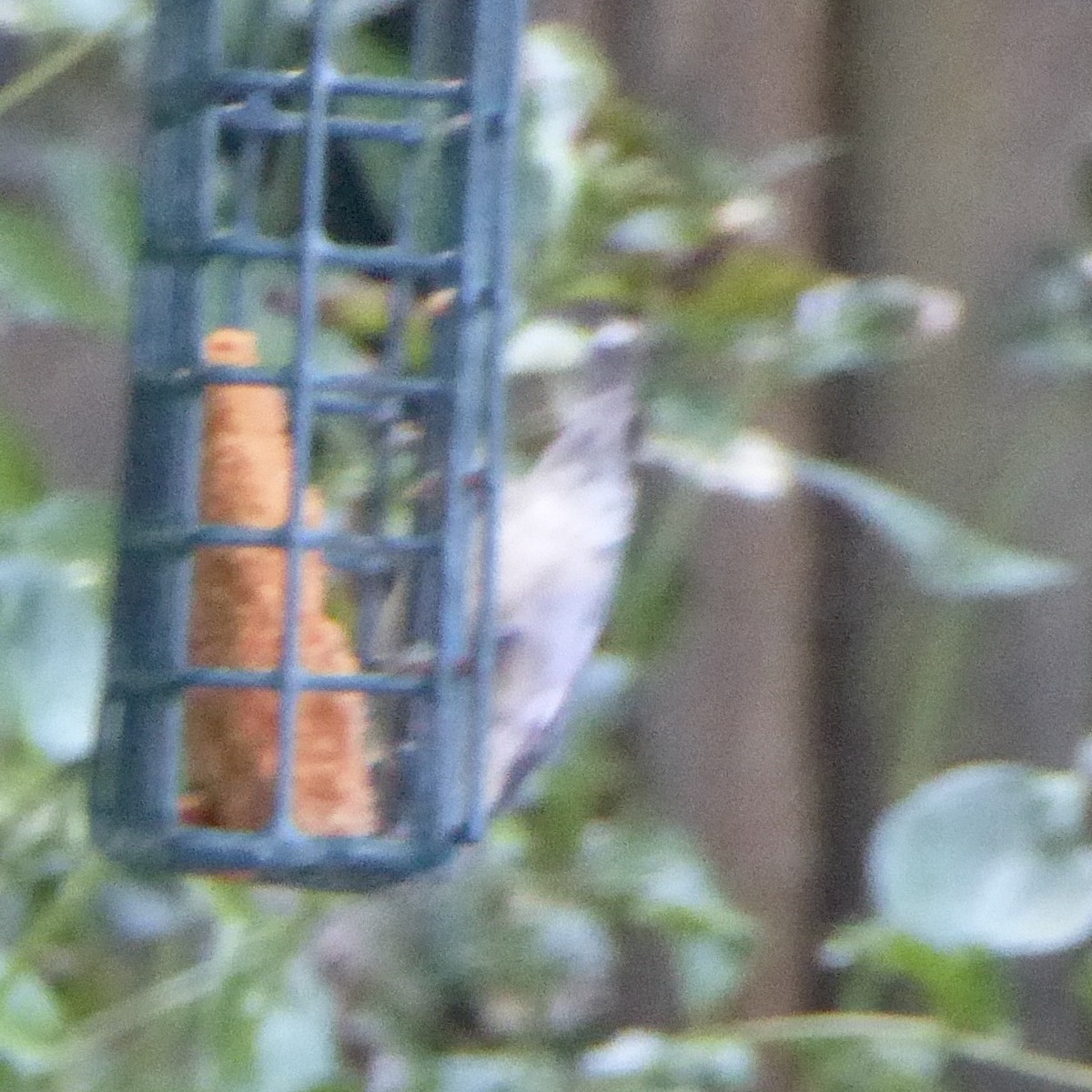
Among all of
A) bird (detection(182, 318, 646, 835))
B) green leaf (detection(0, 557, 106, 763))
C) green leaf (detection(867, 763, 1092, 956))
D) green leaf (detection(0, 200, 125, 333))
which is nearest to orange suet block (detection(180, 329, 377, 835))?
bird (detection(182, 318, 646, 835))

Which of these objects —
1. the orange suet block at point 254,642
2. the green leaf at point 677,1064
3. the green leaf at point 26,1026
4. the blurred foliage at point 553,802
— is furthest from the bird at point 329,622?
the green leaf at point 677,1064

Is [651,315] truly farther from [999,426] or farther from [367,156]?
[999,426]

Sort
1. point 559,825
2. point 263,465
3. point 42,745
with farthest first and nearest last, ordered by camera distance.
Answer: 1. point 559,825
2. point 42,745
3. point 263,465

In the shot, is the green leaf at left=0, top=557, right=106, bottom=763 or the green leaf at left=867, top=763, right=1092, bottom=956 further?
the green leaf at left=867, top=763, right=1092, bottom=956

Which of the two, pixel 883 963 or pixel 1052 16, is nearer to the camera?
pixel 883 963

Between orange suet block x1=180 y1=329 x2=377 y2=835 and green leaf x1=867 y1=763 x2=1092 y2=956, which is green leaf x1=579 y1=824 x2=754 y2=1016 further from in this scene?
orange suet block x1=180 y1=329 x2=377 y2=835

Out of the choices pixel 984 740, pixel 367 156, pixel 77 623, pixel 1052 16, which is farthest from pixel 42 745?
pixel 1052 16

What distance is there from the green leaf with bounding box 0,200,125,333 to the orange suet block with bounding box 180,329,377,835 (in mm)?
241

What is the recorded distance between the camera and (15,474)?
32.0 inches

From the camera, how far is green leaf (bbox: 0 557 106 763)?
26.6 inches

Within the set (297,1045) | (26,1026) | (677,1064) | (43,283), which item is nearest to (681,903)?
(677,1064)

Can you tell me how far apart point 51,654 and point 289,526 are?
0.22 meters

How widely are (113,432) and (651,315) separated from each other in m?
0.35

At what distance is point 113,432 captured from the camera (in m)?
1.10
